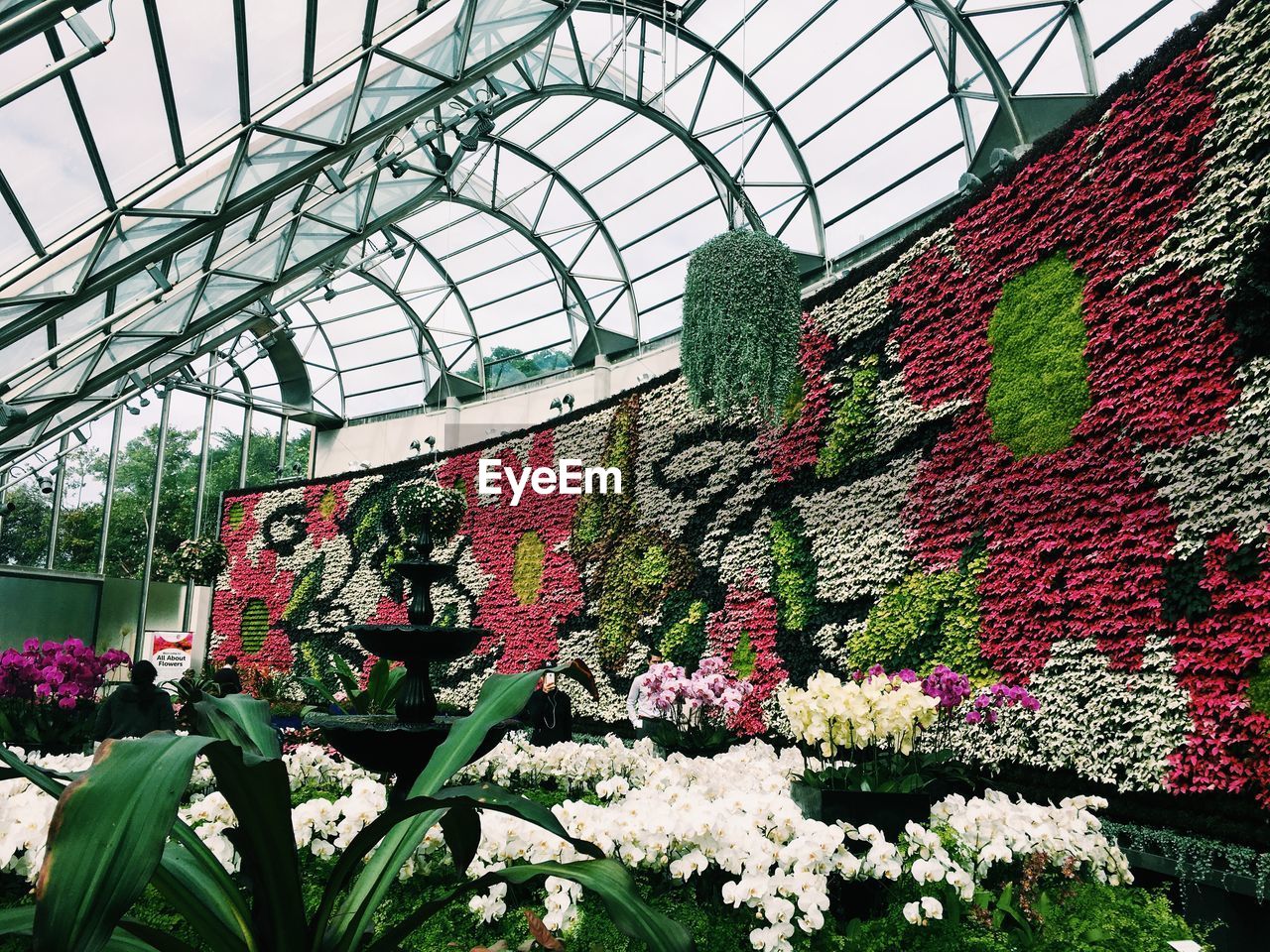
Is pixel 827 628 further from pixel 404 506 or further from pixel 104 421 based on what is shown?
pixel 104 421

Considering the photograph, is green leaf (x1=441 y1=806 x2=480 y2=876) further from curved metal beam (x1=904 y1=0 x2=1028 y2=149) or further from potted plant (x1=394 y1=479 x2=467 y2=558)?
curved metal beam (x1=904 y1=0 x2=1028 y2=149)

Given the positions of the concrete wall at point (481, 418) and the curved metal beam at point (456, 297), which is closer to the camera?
the concrete wall at point (481, 418)

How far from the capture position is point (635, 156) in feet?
47.1

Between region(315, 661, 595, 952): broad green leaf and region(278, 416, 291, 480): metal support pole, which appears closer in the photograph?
region(315, 661, 595, 952): broad green leaf

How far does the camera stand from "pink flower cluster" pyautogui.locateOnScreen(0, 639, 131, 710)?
5.73 metres

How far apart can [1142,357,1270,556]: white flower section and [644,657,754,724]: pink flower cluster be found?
316 centimetres

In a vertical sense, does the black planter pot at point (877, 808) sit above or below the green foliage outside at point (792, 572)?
below

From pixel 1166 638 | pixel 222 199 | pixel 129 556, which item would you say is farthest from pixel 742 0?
pixel 129 556

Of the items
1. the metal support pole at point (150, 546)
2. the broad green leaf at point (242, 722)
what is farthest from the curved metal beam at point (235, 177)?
the metal support pole at point (150, 546)

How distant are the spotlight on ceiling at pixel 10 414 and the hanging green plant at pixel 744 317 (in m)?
7.79

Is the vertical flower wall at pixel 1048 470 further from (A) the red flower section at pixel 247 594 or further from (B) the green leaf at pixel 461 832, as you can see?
(A) the red flower section at pixel 247 594

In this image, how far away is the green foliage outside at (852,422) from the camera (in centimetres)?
691

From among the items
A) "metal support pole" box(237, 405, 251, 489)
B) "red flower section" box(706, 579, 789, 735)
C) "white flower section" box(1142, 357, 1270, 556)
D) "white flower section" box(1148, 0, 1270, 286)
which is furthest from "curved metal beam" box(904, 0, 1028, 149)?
"metal support pole" box(237, 405, 251, 489)

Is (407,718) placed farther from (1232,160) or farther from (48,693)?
(1232,160)
